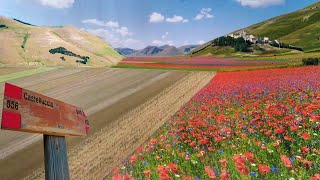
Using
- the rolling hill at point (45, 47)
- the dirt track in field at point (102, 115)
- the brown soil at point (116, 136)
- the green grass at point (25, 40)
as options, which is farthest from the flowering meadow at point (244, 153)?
the green grass at point (25, 40)

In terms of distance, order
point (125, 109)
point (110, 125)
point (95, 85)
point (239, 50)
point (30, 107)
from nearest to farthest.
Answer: point (30, 107) → point (110, 125) → point (125, 109) → point (95, 85) → point (239, 50)

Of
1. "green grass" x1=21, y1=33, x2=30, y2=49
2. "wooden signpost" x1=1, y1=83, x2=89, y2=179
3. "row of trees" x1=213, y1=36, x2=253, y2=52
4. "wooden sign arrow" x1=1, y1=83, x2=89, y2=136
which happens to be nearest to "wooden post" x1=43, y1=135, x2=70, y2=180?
"wooden signpost" x1=1, y1=83, x2=89, y2=179

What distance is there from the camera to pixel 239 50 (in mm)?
143000

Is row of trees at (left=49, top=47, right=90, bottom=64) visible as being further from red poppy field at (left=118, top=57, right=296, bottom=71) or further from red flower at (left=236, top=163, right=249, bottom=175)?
red flower at (left=236, top=163, right=249, bottom=175)

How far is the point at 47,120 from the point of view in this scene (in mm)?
2951

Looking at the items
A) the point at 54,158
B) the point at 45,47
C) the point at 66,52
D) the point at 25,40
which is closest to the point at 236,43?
the point at 66,52

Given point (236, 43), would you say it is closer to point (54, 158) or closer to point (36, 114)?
point (54, 158)

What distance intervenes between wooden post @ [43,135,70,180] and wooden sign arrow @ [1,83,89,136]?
0.11 metres

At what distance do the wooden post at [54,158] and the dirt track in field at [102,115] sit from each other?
8.28 m

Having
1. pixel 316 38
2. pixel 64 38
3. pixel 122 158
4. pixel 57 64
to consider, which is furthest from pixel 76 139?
pixel 316 38

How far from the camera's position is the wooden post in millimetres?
3170

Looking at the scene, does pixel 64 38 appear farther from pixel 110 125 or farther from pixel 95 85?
pixel 110 125

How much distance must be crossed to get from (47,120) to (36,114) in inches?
7.5

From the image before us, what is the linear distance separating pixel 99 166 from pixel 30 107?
1004 cm
